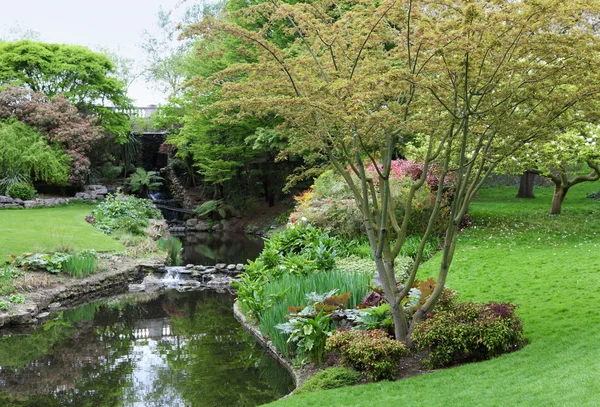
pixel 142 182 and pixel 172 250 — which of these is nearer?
pixel 172 250

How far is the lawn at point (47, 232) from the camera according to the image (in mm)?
14367

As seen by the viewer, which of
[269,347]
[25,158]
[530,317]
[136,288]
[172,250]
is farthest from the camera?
[25,158]

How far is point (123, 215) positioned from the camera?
21.3m

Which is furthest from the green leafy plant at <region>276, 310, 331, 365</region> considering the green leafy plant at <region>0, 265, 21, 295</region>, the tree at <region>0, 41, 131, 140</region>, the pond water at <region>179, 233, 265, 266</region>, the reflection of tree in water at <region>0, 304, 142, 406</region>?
the tree at <region>0, 41, 131, 140</region>

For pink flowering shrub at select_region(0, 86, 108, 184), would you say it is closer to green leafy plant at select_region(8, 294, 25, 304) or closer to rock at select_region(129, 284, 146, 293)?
rock at select_region(129, 284, 146, 293)

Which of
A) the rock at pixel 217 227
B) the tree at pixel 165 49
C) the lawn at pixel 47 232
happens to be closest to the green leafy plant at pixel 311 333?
the lawn at pixel 47 232

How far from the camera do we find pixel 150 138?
1379 inches

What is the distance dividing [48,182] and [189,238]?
22.2 ft

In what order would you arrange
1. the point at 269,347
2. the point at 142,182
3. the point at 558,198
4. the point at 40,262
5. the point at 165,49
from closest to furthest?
the point at 269,347, the point at 40,262, the point at 558,198, the point at 142,182, the point at 165,49

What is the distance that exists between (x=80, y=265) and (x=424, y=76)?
1016 cm

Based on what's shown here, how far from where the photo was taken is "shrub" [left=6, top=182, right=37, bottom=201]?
22.6 m

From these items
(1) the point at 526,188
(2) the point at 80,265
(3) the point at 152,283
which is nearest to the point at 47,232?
(2) the point at 80,265

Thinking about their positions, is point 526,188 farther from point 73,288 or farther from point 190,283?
point 73,288

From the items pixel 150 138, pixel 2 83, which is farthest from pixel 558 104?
pixel 150 138
